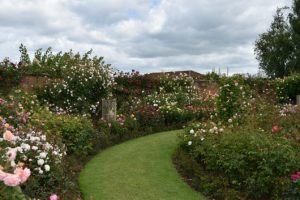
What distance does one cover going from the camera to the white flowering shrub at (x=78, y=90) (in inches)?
509

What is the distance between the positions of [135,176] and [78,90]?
6708 millimetres

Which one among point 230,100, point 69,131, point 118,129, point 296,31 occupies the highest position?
point 296,31

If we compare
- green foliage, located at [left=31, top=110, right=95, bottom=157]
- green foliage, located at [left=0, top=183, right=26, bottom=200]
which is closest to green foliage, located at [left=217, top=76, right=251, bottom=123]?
green foliage, located at [left=31, top=110, right=95, bottom=157]

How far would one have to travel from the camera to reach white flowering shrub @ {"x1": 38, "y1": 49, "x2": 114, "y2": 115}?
42.4ft

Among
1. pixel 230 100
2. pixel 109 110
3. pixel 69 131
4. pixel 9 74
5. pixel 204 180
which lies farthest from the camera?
pixel 9 74

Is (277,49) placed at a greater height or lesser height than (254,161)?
greater

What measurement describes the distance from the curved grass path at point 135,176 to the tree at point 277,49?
23.3m

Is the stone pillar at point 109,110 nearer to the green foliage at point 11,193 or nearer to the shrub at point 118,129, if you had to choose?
the shrub at point 118,129

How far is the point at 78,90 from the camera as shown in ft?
43.3

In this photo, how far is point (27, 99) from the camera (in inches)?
412

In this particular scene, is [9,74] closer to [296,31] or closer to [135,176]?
[135,176]

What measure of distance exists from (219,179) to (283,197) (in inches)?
41.8

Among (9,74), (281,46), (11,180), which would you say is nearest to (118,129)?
(9,74)

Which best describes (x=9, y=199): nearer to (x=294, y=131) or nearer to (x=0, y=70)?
(x=294, y=131)
